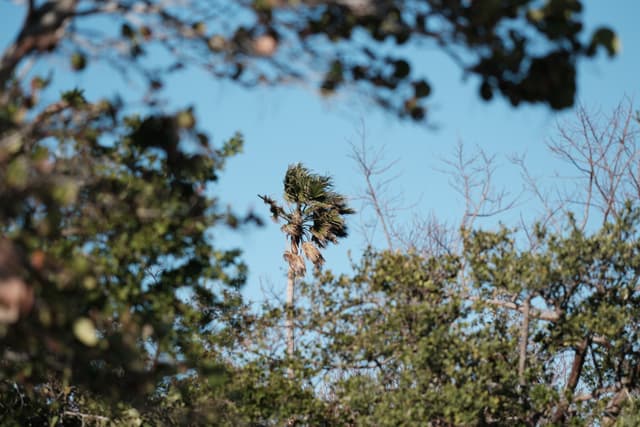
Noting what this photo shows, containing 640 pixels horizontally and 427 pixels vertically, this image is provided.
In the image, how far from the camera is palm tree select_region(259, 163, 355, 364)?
21734 mm

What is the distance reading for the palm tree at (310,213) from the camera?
71.3 feet

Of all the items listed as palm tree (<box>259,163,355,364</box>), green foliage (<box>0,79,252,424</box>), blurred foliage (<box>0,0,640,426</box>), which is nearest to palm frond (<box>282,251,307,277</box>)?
palm tree (<box>259,163,355,364</box>)

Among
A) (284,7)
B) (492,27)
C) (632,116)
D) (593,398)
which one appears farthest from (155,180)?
(632,116)

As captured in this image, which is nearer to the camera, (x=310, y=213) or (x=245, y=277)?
(x=245, y=277)

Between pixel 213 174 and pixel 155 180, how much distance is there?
4.41ft

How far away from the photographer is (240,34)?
227 inches

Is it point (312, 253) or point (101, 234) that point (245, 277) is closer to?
point (101, 234)

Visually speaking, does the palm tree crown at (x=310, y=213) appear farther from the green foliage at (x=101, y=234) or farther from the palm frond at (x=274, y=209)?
the green foliage at (x=101, y=234)

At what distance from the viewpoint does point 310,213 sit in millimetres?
Result: 22062

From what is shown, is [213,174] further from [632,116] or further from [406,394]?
[632,116]

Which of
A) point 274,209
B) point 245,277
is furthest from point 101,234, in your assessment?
point 274,209

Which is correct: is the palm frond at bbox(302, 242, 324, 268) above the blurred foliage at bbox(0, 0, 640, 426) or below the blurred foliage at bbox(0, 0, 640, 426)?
above

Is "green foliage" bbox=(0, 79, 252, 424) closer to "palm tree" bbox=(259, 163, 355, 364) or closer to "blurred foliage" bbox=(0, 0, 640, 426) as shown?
"blurred foliage" bbox=(0, 0, 640, 426)

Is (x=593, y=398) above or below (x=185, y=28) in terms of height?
above
